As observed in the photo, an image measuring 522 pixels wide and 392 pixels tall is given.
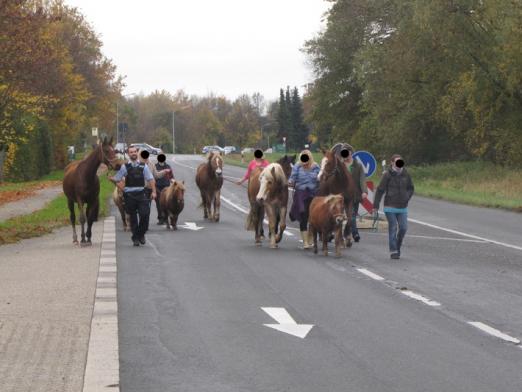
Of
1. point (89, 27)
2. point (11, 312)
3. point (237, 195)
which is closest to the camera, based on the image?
point (11, 312)

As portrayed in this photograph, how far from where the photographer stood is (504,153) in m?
49.8

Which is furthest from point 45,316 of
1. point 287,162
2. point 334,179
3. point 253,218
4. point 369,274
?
point 287,162

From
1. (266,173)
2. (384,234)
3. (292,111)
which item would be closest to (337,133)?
(384,234)

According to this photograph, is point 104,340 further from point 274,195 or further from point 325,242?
point 274,195

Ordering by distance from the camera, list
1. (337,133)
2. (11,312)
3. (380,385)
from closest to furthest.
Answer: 1. (380,385)
2. (11,312)
3. (337,133)

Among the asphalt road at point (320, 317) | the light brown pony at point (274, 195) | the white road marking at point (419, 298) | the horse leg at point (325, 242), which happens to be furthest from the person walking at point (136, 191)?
the white road marking at point (419, 298)

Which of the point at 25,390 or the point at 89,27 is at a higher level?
the point at 89,27

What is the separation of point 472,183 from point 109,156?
29.0 m

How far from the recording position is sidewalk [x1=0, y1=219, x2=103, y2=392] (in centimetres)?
789

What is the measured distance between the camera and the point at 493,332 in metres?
10.3

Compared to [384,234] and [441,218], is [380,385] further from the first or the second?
[441,218]

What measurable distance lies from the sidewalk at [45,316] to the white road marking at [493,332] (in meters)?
3.62

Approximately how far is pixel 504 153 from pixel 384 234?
27741mm

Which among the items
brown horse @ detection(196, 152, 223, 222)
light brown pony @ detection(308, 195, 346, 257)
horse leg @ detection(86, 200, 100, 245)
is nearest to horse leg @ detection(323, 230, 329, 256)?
light brown pony @ detection(308, 195, 346, 257)
